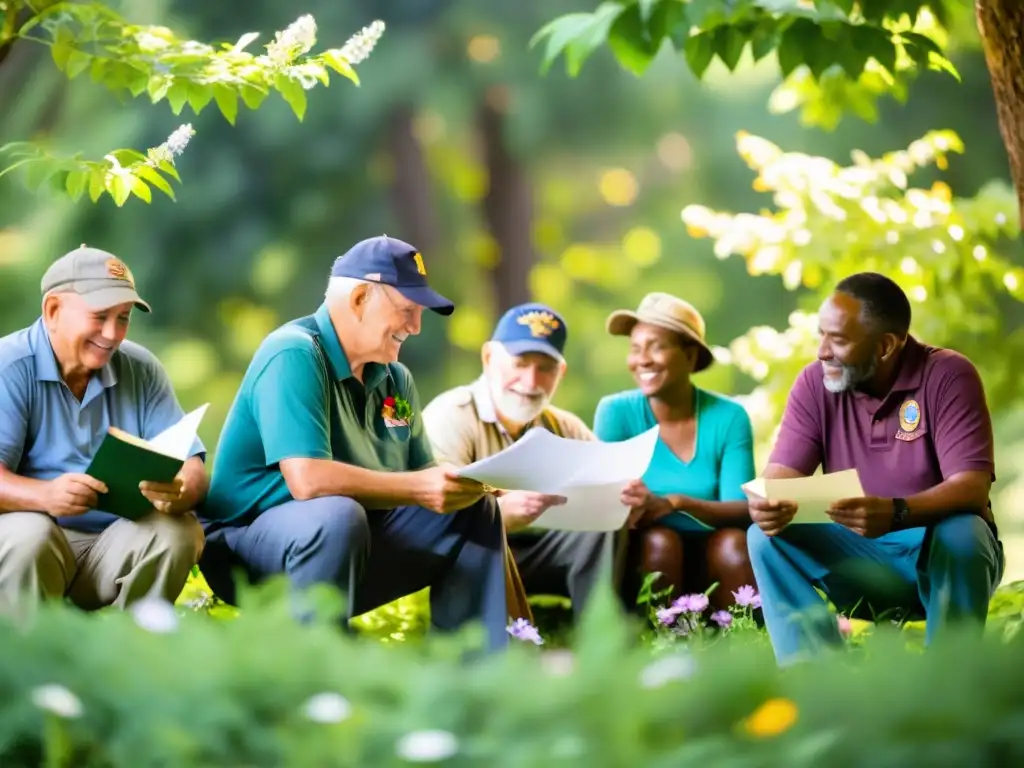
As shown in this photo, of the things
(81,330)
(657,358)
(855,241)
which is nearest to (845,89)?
(855,241)

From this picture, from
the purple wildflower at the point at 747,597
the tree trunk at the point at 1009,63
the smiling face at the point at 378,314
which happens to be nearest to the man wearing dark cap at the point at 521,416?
the purple wildflower at the point at 747,597

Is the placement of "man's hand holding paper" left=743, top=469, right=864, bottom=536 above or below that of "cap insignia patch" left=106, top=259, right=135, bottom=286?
below

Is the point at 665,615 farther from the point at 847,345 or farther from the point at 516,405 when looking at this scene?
the point at 847,345

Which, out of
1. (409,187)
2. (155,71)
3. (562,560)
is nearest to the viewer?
(155,71)

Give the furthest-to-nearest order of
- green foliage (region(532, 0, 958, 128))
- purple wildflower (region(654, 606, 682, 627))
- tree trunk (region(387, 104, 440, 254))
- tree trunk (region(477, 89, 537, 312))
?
tree trunk (region(477, 89, 537, 312)) < tree trunk (region(387, 104, 440, 254)) < purple wildflower (region(654, 606, 682, 627)) < green foliage (region(532, 0, 958, 128))

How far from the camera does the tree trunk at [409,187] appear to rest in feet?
34.2

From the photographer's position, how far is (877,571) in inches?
142

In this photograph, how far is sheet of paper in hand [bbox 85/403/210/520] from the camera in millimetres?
3156

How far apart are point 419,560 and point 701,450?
113 cm

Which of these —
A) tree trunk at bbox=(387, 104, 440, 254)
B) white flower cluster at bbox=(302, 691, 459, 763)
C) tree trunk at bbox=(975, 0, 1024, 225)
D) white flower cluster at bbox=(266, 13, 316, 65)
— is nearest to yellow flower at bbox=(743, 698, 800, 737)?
white flower cluster at bbox=(302, 691, 459, 763)

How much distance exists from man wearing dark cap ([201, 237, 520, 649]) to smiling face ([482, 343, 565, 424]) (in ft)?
1.17

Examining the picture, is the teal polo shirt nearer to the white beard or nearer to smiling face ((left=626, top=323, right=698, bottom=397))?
the white beard

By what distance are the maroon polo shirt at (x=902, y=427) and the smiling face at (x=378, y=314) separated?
110 cm

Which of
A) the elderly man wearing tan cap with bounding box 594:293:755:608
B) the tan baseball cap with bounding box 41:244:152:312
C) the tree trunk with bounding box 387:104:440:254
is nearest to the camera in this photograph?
the tan baseball cap with bounding box 41:244:152:312
